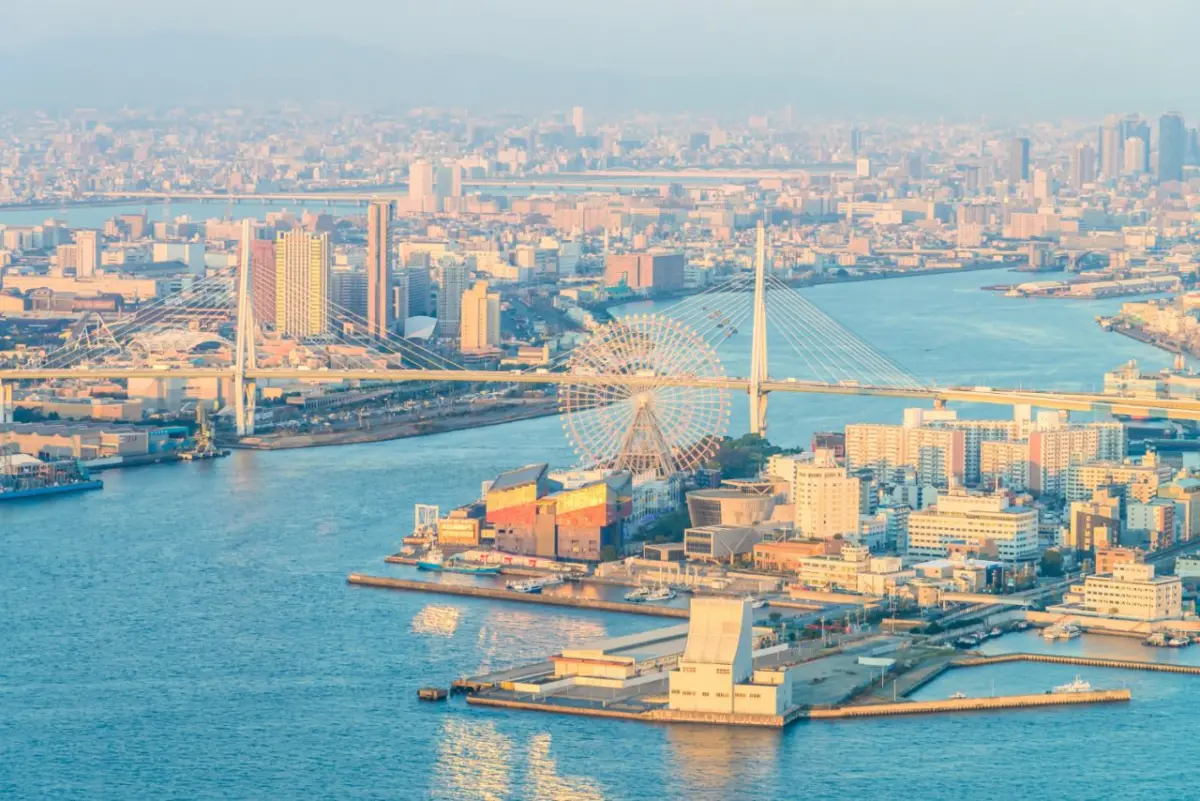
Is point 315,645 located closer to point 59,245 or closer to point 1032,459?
point 1032,459

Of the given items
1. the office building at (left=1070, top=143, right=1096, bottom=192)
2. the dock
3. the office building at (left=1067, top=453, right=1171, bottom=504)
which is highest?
the office building at (left=1070, top=143, right=1096, bottom=192)

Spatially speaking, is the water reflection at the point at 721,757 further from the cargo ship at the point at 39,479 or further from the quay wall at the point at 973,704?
the cargo ship at the point at 39,479

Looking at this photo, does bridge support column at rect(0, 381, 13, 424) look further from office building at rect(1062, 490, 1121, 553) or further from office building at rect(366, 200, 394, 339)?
office building at rect(1062, 490, 1121, 553)

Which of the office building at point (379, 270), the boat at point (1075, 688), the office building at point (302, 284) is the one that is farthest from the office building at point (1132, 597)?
the office building at point (379, 270)

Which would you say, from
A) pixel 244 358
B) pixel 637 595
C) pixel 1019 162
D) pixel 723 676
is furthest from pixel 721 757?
pixel 1019 162

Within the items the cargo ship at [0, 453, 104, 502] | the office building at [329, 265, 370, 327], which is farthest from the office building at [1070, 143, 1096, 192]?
the cargo ship at [0, 453, 104, 502]
